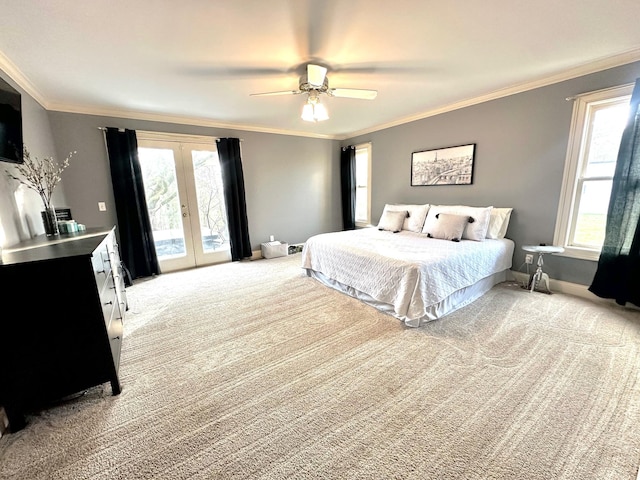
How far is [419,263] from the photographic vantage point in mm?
2365

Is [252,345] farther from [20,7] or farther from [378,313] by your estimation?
[20,7]

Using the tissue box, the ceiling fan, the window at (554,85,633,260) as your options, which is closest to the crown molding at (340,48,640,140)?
the window at (554,85,633,260)

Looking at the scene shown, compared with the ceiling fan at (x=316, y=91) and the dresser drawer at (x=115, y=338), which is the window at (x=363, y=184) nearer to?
the ceiling fan at (x=316, y=91)

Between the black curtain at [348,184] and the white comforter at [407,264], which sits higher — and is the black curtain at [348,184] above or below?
above

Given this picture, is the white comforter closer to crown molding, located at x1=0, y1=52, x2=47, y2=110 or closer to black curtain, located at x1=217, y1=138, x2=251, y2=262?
black curtain, located at x1=217, y1=138, x2=251, y2=262

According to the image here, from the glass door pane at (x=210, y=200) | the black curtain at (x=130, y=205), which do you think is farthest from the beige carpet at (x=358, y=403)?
the glass door pane at (x=210, y=200)

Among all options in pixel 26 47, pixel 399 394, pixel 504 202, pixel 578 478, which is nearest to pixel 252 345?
pixel 399 394

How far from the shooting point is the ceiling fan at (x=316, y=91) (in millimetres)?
2229

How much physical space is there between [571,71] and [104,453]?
15.8 ft

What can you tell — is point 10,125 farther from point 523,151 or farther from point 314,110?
point 523,151

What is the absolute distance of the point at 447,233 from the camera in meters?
3.32

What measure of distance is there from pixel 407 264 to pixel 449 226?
1.33 meters

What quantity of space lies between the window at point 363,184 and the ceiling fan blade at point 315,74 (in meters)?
2.99

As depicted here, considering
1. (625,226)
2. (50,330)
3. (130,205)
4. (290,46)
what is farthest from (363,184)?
(50,330)
